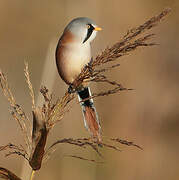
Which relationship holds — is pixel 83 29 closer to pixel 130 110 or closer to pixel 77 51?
pixel 77 51

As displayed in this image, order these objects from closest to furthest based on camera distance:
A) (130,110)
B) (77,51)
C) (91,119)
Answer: (91,119) → (77,51) → (130,110)

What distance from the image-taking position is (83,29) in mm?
2105

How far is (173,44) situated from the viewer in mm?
3762

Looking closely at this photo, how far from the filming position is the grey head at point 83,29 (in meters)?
2.08

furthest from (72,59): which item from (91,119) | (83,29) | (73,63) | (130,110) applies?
(130,110)

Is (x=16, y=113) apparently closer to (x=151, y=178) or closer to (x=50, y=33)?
(x=151, y=178)

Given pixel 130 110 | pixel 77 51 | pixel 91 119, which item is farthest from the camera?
pixel 130 110

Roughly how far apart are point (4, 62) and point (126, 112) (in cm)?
275

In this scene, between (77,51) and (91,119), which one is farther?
(77,51)

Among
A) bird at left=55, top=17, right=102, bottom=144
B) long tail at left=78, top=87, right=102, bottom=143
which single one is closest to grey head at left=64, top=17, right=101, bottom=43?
bird at left=55, top=17, right=102, bottom=144

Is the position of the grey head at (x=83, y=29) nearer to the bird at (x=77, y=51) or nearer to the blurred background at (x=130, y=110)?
the bird at (x=77, y=51)

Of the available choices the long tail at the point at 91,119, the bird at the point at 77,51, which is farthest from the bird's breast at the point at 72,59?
the long tail at the point at 91,119

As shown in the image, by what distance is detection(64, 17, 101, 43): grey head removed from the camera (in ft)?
6.82

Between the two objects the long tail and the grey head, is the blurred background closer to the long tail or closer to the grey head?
the grey head
